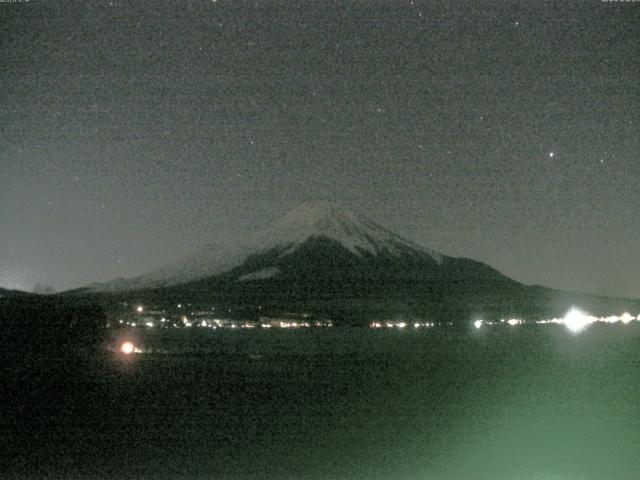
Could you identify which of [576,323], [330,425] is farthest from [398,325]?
[330,425]

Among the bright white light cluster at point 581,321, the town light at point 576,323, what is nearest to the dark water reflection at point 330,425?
the town light at point 576,323

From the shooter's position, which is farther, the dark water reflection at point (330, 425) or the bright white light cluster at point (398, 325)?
the bright white light cluster at point (398, 325)

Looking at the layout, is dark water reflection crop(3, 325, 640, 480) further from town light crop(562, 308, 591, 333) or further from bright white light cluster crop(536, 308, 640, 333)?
bright white light cluster crop(536, 308, 640, 333)

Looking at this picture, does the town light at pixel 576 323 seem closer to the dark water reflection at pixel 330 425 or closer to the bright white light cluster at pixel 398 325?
the bright white light cluster at pixel 398 325

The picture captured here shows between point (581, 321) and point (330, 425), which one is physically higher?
point (581, 321)

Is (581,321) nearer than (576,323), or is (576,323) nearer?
(576,323)

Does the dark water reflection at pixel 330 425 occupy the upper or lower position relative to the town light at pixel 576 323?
lower

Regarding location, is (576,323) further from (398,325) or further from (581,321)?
(398,325)

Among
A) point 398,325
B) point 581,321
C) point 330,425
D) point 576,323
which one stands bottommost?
point 330,425
